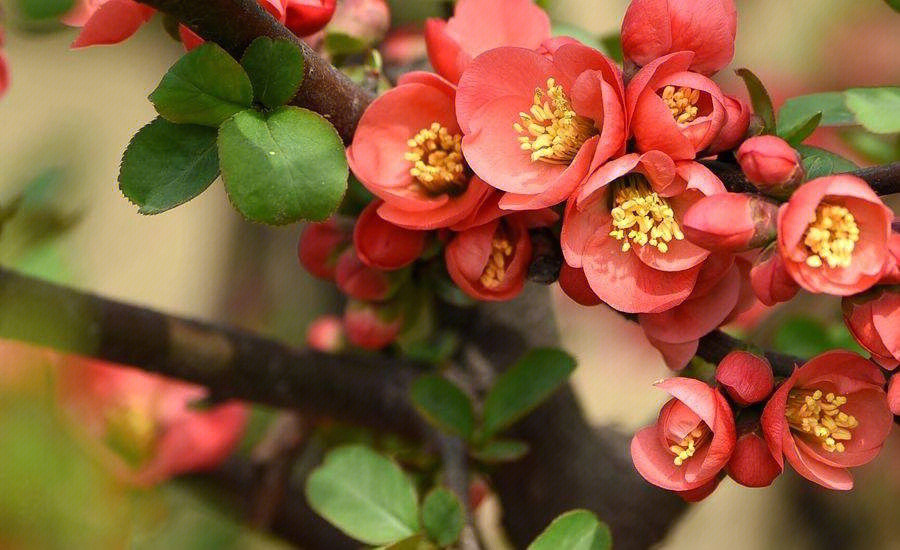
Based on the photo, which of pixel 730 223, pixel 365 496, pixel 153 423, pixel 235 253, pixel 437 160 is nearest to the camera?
pixel 730 223

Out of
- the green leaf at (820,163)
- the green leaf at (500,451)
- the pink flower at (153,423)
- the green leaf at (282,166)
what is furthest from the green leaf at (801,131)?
the pink flower at (153,423)

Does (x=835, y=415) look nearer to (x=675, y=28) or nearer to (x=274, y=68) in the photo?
(x=675, y=28)

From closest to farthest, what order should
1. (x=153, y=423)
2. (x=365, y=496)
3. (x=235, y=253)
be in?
(x=365, y=496), (x=153, y=423), (x=235, y=253)

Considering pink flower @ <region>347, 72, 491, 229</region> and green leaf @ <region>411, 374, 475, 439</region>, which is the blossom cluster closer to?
pink flower @ <region>347, 72, 491, 229</region>

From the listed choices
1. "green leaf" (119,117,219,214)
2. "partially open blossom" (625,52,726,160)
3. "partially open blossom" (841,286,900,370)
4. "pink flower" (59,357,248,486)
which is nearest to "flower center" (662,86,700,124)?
"partially open blossom" (625,52,726,160)

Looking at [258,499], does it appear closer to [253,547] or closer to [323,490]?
[253,547]

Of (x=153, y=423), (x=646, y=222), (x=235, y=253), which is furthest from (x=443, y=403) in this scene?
(x=235, y=253)

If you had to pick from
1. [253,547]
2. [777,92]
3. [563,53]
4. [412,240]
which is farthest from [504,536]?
[777,92]
